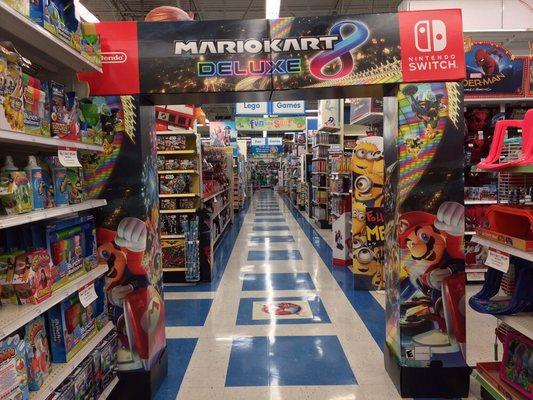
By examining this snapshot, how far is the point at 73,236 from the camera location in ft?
8.33

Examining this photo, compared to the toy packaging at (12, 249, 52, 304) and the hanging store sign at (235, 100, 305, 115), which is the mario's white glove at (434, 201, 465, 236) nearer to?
the toy packaging at (12, 249, 52, 304)

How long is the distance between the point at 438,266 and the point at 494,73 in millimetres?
3866

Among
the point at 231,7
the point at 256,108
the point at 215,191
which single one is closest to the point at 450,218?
the point at 215,191

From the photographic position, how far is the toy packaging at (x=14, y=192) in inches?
69.9

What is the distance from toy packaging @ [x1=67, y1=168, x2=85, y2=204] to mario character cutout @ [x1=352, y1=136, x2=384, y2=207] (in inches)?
157

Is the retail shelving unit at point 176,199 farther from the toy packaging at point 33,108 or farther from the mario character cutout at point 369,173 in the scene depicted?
the toy packaging at point 33,108

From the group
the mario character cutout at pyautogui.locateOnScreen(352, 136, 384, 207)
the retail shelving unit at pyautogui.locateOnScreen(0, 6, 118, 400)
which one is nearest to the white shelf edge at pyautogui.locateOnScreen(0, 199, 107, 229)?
the retail shelving unit at pyautogui.locateOnScreen(0, 6, 118, 400)

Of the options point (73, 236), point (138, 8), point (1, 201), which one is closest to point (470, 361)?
point (73, 236)

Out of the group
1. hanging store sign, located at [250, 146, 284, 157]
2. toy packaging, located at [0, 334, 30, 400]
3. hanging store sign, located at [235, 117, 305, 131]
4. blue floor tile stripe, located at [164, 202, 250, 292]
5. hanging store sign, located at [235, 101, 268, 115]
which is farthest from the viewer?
hanging store sign, located at [250, 146, 284, 157]

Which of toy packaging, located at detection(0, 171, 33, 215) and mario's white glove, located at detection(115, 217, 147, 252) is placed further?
mario's white glove, located at detection(115, 217, 147, 252)

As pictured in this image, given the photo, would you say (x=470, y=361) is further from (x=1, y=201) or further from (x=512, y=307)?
(x=1, y=201)

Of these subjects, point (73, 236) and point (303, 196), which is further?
point (303, 196)

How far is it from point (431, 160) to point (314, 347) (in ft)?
6.62

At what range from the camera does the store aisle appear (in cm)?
332
